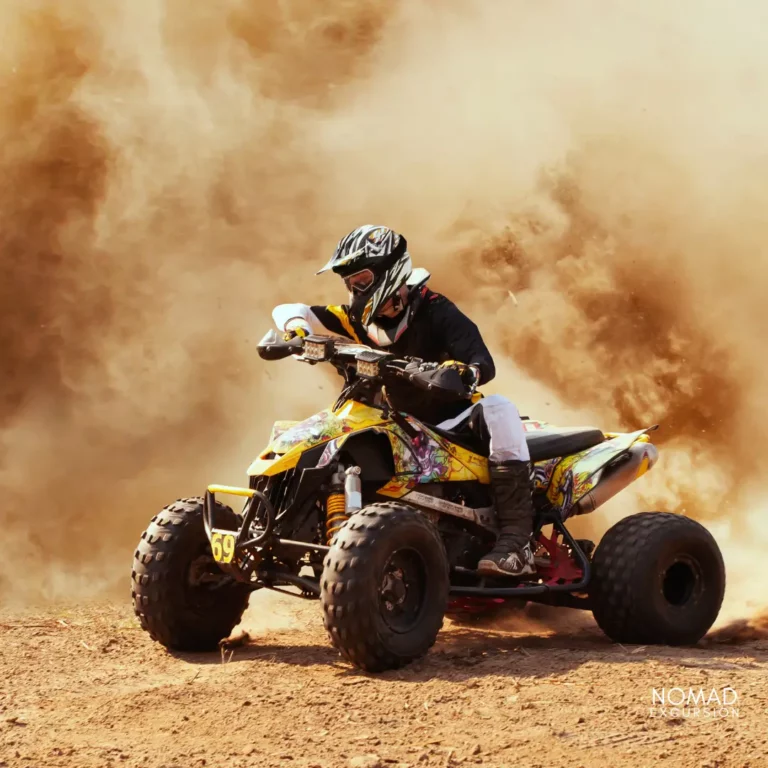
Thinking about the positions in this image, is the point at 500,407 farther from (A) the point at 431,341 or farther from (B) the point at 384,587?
(B) the point at 384,587

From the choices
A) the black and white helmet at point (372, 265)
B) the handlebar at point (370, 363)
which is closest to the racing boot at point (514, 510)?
the handlebar at point (370, 363)

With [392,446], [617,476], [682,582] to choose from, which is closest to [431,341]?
[392,446]

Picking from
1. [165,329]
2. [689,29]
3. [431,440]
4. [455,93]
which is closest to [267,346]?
[431,440]

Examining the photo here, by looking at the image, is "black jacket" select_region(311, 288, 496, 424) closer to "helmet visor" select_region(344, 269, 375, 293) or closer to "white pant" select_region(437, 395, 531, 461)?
"white pant" select_region(437, 395, 531, 461)

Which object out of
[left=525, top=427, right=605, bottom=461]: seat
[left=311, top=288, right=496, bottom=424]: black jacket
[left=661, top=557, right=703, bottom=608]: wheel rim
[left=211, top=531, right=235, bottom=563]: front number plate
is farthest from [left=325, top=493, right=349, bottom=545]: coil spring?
[left=661, top=557, right=703, bottom=608]: wheel rim

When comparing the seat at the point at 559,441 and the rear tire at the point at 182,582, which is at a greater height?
the seat at the point at 559,441

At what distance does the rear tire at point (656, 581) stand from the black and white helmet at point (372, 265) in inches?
87.1

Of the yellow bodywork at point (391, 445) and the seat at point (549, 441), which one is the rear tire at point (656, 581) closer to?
the seat at point (549, 441)

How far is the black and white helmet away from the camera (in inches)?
312

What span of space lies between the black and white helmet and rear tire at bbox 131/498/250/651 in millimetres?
1643

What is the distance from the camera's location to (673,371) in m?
13.4

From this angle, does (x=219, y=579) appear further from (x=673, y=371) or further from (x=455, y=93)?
(x=455, y=93)

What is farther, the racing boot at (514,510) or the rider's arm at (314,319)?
the rider's arm at (314,319)

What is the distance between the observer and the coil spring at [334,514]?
7.36m
